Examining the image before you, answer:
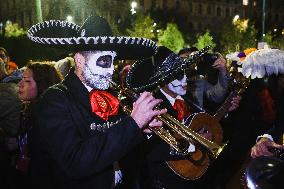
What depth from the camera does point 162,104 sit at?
4711 mm

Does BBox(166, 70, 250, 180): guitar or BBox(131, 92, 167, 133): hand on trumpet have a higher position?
BBox(131, 92, 167, 133): hand on trumpet

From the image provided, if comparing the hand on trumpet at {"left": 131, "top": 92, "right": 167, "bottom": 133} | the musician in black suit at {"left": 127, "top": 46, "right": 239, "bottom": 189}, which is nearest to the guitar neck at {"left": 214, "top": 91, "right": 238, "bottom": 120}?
the musician in black suit at {"left": 127, "top": 46, "right": 239, "bottom": 189}

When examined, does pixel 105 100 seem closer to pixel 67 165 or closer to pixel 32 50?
pixel 67 165

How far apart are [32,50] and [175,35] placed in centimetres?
2290

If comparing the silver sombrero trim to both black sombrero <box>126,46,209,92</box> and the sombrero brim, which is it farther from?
black sombrero <box>126,46,209,92</box>

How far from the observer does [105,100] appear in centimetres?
348

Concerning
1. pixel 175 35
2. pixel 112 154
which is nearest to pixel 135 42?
pixel 112 154

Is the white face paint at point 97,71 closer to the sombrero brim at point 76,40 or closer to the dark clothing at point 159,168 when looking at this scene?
the sombrero brim at point 76,40

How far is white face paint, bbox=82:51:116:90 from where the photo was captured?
333 cm

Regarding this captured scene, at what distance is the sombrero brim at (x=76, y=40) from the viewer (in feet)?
10.3

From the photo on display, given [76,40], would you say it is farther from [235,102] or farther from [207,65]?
[207,65]

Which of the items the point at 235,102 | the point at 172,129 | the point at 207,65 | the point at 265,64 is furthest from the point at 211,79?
the point at 172,129

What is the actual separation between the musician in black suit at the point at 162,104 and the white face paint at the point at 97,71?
949mm

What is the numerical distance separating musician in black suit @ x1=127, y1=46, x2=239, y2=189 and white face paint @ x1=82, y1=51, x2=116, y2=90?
0.95 metres
